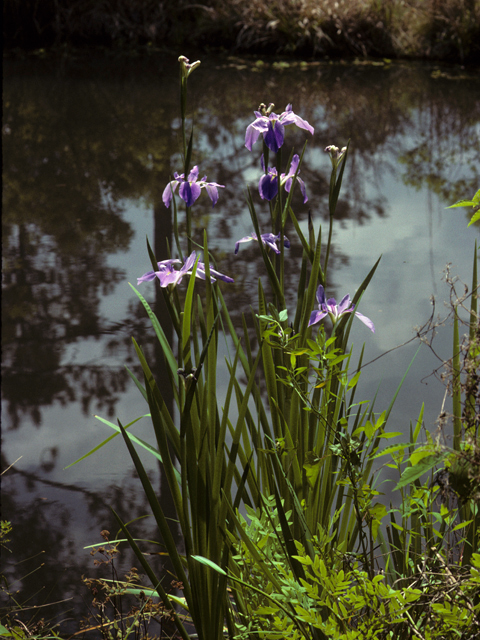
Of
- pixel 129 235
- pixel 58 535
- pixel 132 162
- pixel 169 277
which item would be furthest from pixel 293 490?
pixel 132 162

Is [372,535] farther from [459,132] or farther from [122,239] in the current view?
[459,132]

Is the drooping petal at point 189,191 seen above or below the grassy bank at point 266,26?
below

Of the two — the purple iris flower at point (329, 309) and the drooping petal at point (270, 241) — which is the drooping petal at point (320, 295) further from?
the drooping petal at point (270, 241)

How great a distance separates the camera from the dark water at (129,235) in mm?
2410

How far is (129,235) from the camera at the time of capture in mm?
5082

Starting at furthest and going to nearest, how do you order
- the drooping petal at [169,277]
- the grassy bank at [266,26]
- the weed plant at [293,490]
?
the grassy bank at [266,26] → the drooping petal at [169,277] → the weed plant at [293,490]

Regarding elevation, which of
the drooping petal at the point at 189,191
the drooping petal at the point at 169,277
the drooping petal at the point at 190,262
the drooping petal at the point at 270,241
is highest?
the drooping petal at the point at 189,191

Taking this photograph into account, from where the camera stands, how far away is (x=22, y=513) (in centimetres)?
225

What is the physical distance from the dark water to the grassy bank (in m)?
1.33

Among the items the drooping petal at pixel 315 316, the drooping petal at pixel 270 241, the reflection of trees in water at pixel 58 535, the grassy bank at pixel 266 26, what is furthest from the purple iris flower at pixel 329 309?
the grassy bank at pixel 266 26

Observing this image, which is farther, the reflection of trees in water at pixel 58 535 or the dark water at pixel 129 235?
the dark water at pixel 129 235

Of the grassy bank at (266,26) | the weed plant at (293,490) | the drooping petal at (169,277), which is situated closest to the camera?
the weed plant at (293,490)

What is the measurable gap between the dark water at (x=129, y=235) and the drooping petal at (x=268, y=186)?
50.8 inches

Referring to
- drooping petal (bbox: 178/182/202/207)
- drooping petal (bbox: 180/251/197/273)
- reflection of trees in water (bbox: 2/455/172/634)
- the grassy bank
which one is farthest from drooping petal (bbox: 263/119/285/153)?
the grassy bank
